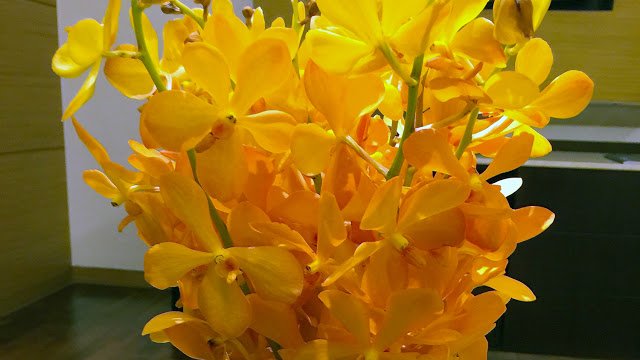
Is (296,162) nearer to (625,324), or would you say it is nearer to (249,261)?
(249,261)

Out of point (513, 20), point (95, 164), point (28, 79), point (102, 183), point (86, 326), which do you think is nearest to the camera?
point (513, 20)

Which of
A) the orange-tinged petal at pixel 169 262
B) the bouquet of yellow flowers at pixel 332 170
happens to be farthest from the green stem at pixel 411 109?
the orange-tinged petal at pixel 169 262

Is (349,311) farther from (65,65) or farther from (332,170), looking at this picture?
(65,65)

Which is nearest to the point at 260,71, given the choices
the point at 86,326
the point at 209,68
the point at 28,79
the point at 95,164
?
the point at 209,68

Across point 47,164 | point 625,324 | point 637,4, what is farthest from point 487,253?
point 47,164

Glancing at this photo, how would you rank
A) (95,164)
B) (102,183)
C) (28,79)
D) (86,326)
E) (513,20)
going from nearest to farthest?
(513,20), (102,183), (86,326), (28,79), (95,164)

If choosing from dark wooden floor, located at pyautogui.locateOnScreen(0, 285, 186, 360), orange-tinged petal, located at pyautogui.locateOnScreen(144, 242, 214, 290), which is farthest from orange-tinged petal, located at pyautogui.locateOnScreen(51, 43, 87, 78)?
dark wooden floor, located at pyautogui.locateOnScreen(0, 285, 186, 360)

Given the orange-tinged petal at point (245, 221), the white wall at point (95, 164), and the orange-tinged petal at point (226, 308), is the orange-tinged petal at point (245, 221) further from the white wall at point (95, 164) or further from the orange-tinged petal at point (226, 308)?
the white wall at point (95, 164)
